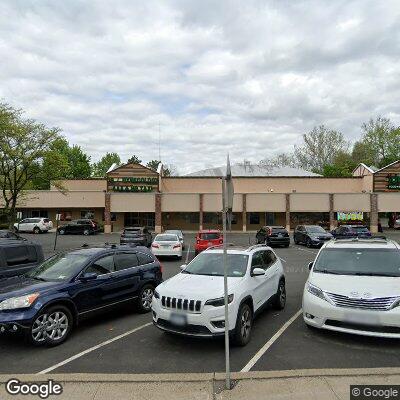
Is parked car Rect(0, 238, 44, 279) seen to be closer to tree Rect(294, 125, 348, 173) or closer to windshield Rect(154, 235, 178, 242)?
windshield Rect(154, 235, 178, 242)

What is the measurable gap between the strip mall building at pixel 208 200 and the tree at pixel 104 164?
135 ft

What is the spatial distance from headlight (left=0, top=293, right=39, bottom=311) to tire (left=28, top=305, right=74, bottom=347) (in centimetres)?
27

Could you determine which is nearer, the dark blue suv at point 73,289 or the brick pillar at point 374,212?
the dark blue suv at point 73,289

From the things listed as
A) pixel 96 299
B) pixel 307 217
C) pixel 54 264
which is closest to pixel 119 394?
pixel 96 299

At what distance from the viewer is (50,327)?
6504 millimetres

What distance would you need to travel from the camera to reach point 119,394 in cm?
470

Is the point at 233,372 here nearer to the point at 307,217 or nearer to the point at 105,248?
the point at 105,248

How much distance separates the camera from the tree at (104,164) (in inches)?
3406

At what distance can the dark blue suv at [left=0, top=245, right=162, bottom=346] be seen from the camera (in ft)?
20.5

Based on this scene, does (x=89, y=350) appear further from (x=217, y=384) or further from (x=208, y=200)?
(x=208, y=200)

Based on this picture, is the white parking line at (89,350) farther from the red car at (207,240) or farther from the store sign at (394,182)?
the store sign at (394,182)

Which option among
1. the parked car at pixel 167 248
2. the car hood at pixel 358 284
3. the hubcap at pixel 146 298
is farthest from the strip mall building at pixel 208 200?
the car hood at pixel 358 284

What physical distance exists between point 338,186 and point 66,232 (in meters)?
30.4

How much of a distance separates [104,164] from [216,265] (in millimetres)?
83792
